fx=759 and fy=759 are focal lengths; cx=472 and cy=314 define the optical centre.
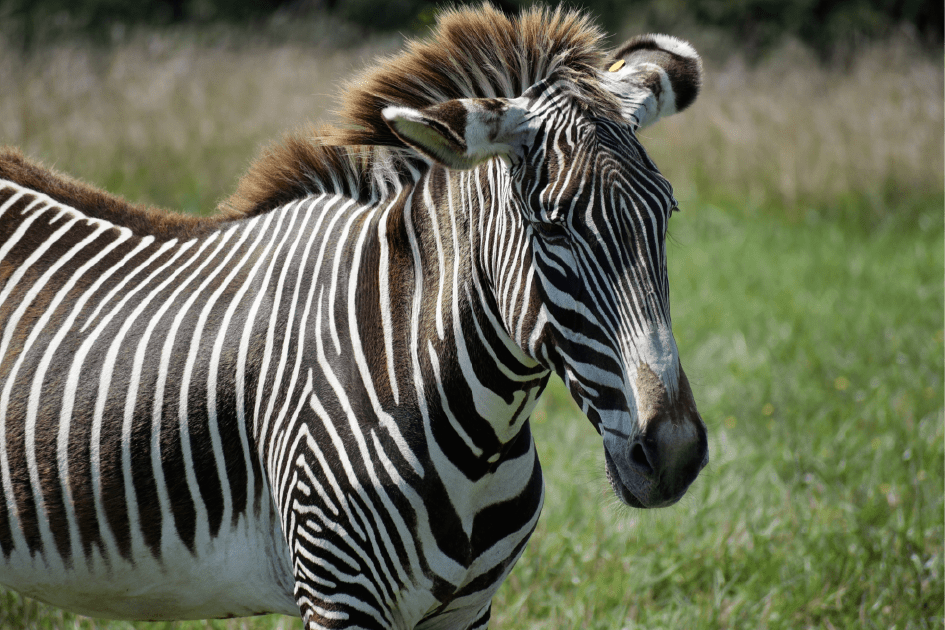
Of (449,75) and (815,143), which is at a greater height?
(449,75)

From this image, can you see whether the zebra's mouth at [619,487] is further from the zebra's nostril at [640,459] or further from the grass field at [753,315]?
the grass field at [753,315]

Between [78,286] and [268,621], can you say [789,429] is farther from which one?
[78,286]

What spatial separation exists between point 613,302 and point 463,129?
500 mm

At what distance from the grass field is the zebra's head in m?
0.39

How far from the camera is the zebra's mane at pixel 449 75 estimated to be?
6.35ft

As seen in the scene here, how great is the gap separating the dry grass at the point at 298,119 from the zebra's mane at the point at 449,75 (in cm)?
443

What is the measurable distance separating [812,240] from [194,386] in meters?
7.76

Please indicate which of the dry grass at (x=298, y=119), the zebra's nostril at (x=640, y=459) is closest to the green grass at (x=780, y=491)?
the zebra's nostril at (x=640, y=459)

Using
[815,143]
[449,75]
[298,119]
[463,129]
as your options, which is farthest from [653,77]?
[815,143]

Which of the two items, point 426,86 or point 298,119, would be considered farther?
point 298,119

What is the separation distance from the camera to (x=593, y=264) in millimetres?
1605

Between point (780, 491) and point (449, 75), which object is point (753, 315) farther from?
point (449, 75)

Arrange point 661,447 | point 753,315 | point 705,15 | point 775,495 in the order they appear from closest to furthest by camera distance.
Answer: point 661,447
point 775,495
point 753,315
point 705,15

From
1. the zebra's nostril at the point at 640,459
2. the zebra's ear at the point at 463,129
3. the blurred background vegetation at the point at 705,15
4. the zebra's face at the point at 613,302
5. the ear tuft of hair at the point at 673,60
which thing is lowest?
the blurred background vegetation at the point at 705,15
